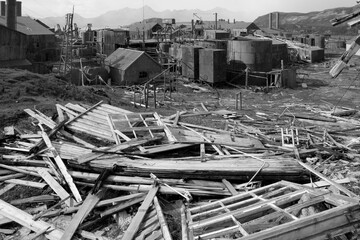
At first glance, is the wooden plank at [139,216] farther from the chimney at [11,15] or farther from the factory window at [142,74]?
the chimney at [11,15]

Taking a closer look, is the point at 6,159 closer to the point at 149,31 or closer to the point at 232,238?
the point at 232,238

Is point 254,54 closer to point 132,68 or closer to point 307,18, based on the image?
point 132,68

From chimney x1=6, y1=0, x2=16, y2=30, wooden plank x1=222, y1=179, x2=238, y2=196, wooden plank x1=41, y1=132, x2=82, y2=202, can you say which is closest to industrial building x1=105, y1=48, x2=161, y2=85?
chimney x1=6, y1=0, x2=16, y2=30

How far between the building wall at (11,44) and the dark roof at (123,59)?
7255 millimetres

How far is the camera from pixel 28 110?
12805 millimetres

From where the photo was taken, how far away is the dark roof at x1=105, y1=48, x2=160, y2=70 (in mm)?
32531

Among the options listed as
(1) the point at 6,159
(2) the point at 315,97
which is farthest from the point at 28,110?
(2) the point at 315,97

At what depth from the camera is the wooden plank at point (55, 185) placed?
7.50 metres

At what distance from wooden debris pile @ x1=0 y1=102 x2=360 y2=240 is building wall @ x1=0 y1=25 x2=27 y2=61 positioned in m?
23.5

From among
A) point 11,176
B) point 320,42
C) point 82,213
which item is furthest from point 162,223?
point 320,42

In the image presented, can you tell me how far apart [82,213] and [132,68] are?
26.1m

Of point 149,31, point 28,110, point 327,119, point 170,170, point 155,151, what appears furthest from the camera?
point 149,31

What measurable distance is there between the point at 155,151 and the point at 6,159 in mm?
3604

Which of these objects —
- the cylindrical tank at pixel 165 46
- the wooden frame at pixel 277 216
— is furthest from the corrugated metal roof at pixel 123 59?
the wooden frame at pixel 277 216
